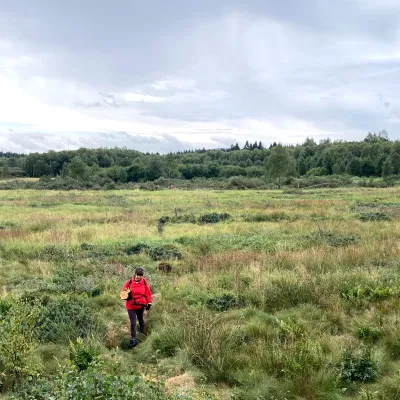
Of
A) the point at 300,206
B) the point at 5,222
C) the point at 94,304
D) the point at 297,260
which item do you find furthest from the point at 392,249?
the point at 5,222

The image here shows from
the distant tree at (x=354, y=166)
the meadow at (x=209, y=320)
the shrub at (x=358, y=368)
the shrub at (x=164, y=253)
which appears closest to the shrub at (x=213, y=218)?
the meadow at (x=209, y=320)

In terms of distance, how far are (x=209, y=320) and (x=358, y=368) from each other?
2369 mm

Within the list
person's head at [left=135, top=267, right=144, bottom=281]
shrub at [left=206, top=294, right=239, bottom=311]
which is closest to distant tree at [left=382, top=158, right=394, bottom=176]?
shrub at [left=206, top=294, right=239, bottom=311]

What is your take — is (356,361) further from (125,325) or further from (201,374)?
(125,325)

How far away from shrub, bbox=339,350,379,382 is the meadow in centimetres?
2

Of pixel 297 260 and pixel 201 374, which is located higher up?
pixel 297 260

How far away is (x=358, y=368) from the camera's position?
5.37 m

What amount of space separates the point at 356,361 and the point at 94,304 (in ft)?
16.9

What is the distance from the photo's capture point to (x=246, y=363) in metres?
5.62

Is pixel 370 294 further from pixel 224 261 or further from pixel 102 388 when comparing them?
pixel 102 388

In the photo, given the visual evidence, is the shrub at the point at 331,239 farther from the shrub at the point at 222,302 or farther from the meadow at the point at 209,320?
the shrub at the point at 222,302

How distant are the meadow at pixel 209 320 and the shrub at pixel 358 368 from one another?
16 mm

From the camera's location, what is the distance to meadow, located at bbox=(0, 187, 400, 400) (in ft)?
16.2

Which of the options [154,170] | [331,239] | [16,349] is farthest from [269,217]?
[154,170]
